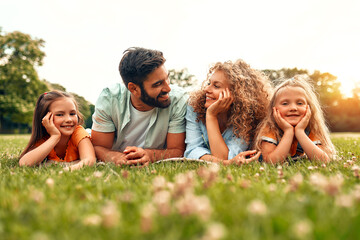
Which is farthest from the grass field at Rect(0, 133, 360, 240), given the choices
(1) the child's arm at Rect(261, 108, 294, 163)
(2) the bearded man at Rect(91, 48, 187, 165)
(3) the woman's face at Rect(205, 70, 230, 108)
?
(2) the bearded man at Rect(91, 48, 187, 165)

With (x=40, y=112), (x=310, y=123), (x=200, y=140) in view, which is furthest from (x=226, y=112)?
(x=40, y=112)

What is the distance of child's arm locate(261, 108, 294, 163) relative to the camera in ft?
13.5

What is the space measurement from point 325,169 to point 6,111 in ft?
129

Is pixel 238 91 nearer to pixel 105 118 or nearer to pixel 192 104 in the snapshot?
pixel 192 104

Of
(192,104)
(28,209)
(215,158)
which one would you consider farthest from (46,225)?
(192,104)

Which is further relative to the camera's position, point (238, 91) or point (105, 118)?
point (105, 118)

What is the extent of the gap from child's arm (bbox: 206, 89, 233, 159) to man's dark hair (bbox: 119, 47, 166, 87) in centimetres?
120

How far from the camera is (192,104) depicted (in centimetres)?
511

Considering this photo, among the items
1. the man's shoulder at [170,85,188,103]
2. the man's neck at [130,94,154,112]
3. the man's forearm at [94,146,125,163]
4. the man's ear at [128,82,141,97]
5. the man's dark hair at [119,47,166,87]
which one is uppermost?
the man's dark hair at [119,47,166,87]

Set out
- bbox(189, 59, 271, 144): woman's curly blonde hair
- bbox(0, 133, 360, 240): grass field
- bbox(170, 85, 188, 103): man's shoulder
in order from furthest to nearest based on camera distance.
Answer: bbox(170, 85, 188, 103): man's shoulder, bbox(189, 59, 271, 144): woman's curly blonde hair, bbox(0, 133, 360, 240): grass field

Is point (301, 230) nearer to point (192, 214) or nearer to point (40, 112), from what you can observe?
point (192, 214)

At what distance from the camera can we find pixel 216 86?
4762mm

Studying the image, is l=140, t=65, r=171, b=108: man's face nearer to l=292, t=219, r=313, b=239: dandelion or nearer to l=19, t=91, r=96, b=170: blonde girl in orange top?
l=19, t=91, r=96, b=170: blonde girl in orange top

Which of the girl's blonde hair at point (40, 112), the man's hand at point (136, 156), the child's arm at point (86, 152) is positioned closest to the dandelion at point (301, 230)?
the man's hand at point (136, 156)
